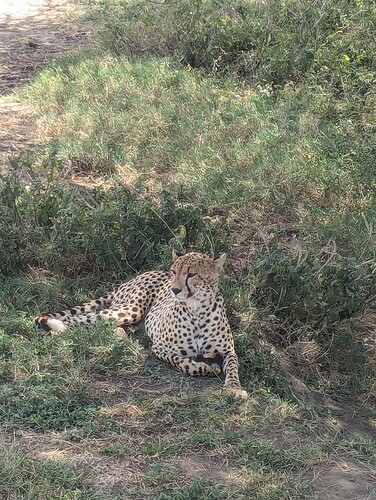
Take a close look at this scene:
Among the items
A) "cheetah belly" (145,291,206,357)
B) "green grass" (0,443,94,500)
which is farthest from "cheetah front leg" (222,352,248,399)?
"green grass" (0,443,94,500)

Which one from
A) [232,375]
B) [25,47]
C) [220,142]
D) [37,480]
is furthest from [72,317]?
[25,47]

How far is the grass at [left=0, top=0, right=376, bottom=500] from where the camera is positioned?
3.94 m

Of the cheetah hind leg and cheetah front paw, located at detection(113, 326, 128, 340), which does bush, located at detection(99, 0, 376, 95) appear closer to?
the cheetah hind leg

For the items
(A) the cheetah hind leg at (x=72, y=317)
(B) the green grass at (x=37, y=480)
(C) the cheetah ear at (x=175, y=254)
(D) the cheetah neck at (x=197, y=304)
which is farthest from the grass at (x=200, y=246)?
(D) the cheetah neck at (x=197, y=304)

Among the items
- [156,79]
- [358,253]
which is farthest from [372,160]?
[156,79]

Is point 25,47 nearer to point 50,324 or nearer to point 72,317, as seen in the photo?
point 72,317

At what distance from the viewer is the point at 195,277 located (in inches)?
188

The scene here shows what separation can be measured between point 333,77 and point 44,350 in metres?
4.29

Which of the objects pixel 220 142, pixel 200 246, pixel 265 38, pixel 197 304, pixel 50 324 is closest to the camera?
pixel 197 304

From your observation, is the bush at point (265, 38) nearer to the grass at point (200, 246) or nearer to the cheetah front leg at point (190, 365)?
the grass at point (200, 246)

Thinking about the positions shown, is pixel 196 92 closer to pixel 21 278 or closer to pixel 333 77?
pixel 333 77

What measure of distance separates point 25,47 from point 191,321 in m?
7.23

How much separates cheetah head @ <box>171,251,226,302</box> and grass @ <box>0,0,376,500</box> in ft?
1.29

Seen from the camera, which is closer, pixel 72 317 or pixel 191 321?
pixel 191 321
